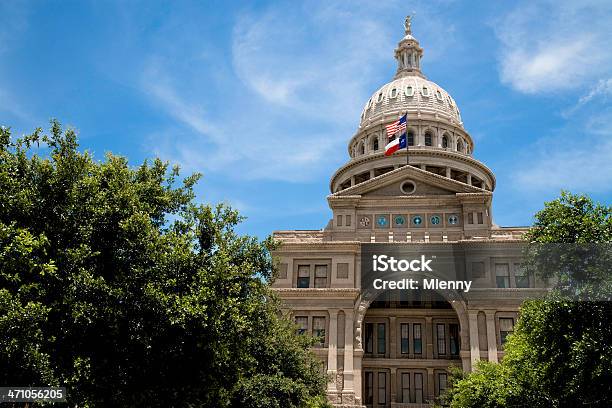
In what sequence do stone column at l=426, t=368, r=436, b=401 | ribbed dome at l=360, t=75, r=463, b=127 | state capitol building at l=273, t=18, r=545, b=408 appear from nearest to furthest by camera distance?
→ state capitol building at l=273, t=18, r=545, b=408 → stone column at l=426, t=368, r=436, b=401 → ribbed dome at l=360, t=75, r=463, b=127

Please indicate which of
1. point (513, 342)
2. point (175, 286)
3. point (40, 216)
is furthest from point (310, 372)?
point (40, 216)

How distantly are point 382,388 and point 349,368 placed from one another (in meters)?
5.18

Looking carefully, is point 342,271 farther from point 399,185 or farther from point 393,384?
point 393,384

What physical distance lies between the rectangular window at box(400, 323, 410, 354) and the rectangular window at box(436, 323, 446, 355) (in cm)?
253

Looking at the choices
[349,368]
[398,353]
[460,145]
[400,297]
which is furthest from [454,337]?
[460,145]

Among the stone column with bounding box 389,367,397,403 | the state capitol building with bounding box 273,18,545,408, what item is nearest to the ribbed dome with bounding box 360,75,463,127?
the state capitol building with bounding box 273,18,545,408

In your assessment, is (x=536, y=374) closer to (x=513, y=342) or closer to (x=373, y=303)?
(x=513, y=342)

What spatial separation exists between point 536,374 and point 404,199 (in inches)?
1112

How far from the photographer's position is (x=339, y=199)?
165 ft

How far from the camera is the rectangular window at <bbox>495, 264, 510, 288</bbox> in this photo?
149 ft

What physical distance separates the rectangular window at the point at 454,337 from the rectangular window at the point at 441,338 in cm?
58

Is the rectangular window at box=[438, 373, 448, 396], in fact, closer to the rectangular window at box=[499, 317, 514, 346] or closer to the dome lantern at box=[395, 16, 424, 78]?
the rectangular window at box=[499, 317, 514, 346]

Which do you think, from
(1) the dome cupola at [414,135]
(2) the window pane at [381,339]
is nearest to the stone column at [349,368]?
(2) the window pane at [381,339]

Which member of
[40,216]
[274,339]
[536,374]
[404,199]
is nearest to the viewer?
[40,216]
